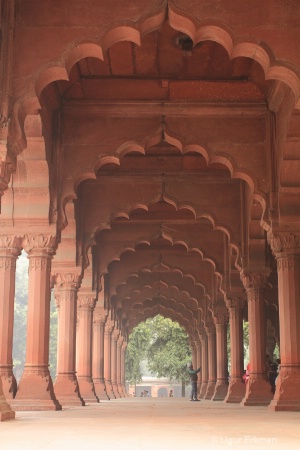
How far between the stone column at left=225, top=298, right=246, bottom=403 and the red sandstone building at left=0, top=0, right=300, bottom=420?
4 centimetres

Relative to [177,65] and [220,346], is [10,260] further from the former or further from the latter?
[220,346]

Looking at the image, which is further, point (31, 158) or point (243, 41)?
point (31, 158)

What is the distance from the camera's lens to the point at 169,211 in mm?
22188

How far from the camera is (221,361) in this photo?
26.2m

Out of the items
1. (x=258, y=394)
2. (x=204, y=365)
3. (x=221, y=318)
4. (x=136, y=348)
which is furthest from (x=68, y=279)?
(x=136, y=348)

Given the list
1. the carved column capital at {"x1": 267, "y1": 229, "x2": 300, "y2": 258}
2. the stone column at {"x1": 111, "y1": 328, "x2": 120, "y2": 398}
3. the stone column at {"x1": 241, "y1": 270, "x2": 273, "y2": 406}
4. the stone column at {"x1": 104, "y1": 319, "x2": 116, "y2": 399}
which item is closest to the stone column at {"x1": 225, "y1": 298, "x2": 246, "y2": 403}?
the stone column at {"x1": 241, "y1": 270, "x2": 273, "y2": 406}

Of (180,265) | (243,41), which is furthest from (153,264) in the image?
(243,41)

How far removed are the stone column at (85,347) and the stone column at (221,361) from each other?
213 inches

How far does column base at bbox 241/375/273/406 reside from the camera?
57.0 feet

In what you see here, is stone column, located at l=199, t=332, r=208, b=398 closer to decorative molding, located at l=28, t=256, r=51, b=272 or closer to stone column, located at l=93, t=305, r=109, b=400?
stone column, located at l=93, t=305, r=109, b=400

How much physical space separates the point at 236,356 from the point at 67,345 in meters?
6.01

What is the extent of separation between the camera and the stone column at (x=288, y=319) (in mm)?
13852

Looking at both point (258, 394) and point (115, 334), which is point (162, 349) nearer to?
point (115, 334)

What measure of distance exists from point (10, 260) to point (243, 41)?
6.78 meters
